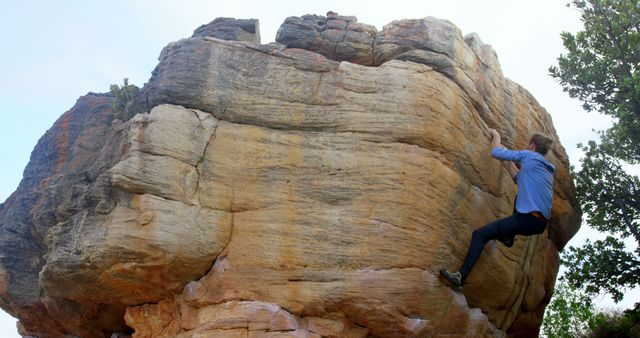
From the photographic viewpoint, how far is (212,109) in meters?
11.4

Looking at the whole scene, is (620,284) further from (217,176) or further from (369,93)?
(217,176)

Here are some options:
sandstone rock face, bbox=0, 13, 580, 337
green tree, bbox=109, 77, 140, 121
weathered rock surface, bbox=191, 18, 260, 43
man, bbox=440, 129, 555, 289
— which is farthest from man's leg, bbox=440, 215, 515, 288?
green tree, bbox=109, 77, 140, 121

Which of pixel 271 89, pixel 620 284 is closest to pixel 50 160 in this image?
pixel 271 89

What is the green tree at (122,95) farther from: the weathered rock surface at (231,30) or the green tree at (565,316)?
the green tree at (565,316)

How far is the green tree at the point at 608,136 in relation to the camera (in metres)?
15.4

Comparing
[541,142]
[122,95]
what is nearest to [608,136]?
[541,142]

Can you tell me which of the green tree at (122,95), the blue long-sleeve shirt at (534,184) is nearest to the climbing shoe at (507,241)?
the blue long-sleeve shirt at (534,184)

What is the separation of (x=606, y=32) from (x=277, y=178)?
30.7 ft

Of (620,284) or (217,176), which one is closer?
(217,176)

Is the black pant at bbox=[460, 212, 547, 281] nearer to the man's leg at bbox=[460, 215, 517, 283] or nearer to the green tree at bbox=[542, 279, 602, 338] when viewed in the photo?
the man's leg at bbox=[460, 215, 517, 283]

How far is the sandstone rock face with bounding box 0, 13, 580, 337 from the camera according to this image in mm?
10273

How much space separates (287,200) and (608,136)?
9038mm

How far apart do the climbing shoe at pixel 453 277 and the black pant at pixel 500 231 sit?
0.18m

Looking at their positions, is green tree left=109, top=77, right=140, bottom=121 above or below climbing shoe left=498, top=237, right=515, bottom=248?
above
